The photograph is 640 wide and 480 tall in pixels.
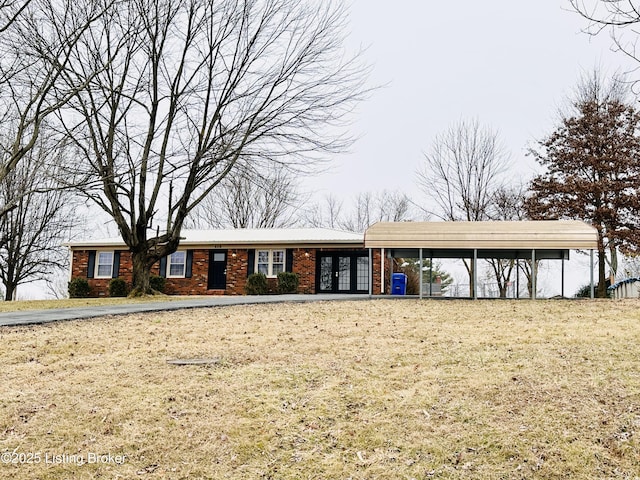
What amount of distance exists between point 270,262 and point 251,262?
80 cm

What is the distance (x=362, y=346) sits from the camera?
812 centimetres

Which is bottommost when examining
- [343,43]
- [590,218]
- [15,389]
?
[15,389]

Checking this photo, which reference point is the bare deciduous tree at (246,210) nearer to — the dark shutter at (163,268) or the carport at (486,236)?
the dark shutter at (163,268)

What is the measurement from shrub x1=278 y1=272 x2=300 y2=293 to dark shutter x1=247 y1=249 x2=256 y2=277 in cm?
165

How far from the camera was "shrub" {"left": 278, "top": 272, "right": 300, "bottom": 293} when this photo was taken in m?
21.3

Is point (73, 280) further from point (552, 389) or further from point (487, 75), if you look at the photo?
point (552, 389)

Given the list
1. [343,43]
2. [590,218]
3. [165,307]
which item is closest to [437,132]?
[590,218]

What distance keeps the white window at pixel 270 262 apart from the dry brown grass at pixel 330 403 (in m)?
12.9

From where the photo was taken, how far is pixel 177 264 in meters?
23.3

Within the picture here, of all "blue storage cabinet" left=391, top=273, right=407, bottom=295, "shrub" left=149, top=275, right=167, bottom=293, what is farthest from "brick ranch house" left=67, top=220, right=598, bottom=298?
"blue storage cabinet" left=391, top=273, right=407, bottom=295

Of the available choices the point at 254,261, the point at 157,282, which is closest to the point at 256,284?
the point at 254,261

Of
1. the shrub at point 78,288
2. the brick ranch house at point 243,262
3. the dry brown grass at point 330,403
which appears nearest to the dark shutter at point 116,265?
the brick ranch house at point 243,262

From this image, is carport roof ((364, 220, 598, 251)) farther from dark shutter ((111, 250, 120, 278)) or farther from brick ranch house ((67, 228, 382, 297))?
dark shutter ((111, 250, 120, 278))

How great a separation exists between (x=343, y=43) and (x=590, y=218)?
11452mm
